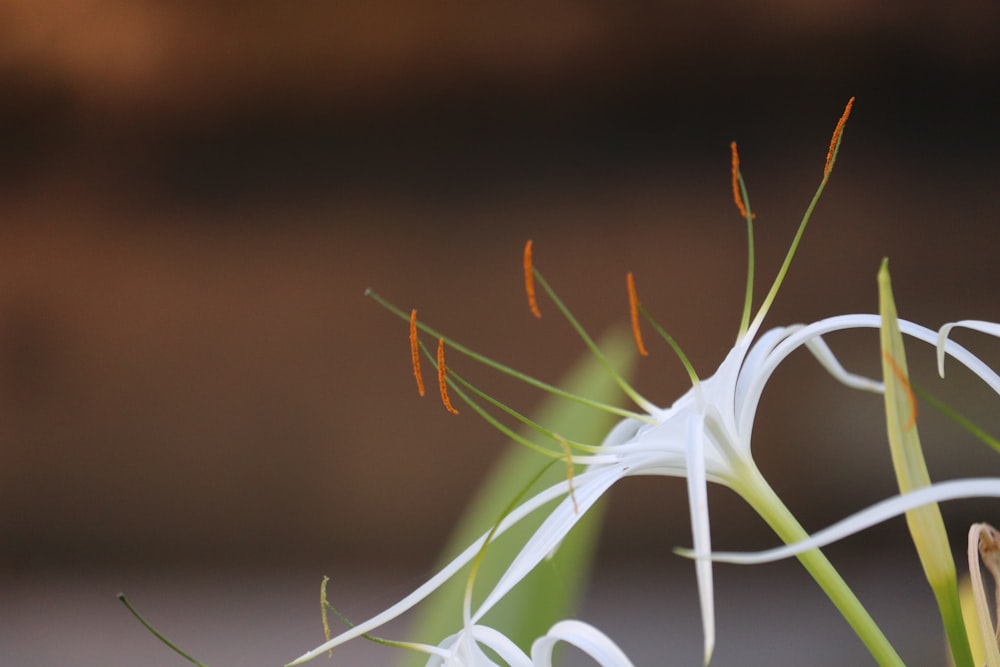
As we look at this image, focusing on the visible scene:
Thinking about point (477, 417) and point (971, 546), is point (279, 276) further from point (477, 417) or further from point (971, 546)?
point (971, 546)

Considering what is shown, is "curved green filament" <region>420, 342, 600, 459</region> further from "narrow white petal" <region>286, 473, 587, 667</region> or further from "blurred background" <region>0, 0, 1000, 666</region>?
"blurred background" <region>0, 0, 1000, 666</region>

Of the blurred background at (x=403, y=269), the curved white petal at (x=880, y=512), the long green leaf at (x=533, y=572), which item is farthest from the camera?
the blurred background at (x=403, y=269)

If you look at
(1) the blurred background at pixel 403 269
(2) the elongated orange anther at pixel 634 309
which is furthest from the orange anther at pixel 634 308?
(1) the blurred background at pixel 403 269

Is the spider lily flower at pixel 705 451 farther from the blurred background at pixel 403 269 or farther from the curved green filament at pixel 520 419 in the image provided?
the blurred background at pixel 403 269

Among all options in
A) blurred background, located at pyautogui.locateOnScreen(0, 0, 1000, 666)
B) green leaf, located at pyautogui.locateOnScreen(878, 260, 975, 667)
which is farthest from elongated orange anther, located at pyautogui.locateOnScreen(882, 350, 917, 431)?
blurred background, located at pyautogui.locateOnScreen(0, 0, 1000, 666)

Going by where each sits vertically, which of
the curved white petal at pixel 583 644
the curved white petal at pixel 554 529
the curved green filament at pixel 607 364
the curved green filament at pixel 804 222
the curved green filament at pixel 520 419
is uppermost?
the curved green filament at pixel 804 222

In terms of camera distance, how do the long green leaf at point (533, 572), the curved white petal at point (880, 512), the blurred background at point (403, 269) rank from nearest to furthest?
the curved white petal at point (880, 512) → the long green leaf at point (533, 572) → the blurred background at point (403, 269)

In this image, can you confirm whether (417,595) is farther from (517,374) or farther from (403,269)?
(403,269)

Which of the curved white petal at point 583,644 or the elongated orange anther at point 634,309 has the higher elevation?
the elongated orange anther at point 634,309
